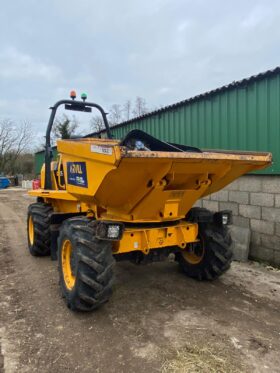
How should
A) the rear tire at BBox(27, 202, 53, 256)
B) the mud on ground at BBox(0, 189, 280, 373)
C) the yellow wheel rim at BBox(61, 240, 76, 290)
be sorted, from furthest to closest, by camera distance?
the rear tire at BBox(27, 202, 53, 256), the yellow wheel rim at BBox(61, 240, 76, 290), the mud on ground at BBox(0, 189, 280, 373)

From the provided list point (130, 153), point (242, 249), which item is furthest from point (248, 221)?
point (130, 153)

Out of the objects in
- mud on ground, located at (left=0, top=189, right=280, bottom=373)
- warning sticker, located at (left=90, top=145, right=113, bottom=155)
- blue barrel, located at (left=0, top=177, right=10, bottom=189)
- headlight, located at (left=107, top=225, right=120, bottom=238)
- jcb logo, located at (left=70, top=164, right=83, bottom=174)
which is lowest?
mud on ground, located at (left=0, top=189, right=280, bottom=373)

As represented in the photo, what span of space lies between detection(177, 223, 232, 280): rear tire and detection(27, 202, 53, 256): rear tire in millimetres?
2649

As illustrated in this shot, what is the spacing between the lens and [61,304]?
166 inches

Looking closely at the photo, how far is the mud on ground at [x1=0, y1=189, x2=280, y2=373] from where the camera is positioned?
3.00m

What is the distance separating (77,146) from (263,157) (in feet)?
6.72

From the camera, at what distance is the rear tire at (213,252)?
15.4 feet

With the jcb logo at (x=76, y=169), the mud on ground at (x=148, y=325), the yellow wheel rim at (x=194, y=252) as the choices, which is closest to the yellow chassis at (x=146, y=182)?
the jcb logo at (x=76, y=169)

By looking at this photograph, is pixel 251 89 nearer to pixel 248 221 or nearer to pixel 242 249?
pixel 248 221

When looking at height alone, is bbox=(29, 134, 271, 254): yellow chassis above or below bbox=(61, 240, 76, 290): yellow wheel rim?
above

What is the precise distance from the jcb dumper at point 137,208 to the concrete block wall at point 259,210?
1497mm

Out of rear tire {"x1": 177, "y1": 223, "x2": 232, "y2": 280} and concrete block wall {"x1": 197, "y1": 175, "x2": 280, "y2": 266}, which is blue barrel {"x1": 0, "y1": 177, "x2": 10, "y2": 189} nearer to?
concrete block wall {"x1": 197, "y1": 175, "x2": 280, "y2": 266}

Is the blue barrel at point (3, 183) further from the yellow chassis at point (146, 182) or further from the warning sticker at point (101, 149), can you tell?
the warning sticker at point (101, 149)

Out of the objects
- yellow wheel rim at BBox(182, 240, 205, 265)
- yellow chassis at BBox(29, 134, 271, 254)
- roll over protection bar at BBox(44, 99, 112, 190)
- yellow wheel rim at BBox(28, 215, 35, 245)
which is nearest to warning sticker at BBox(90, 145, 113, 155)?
yellow chassis at BBox(29, 134, 271, 254)
